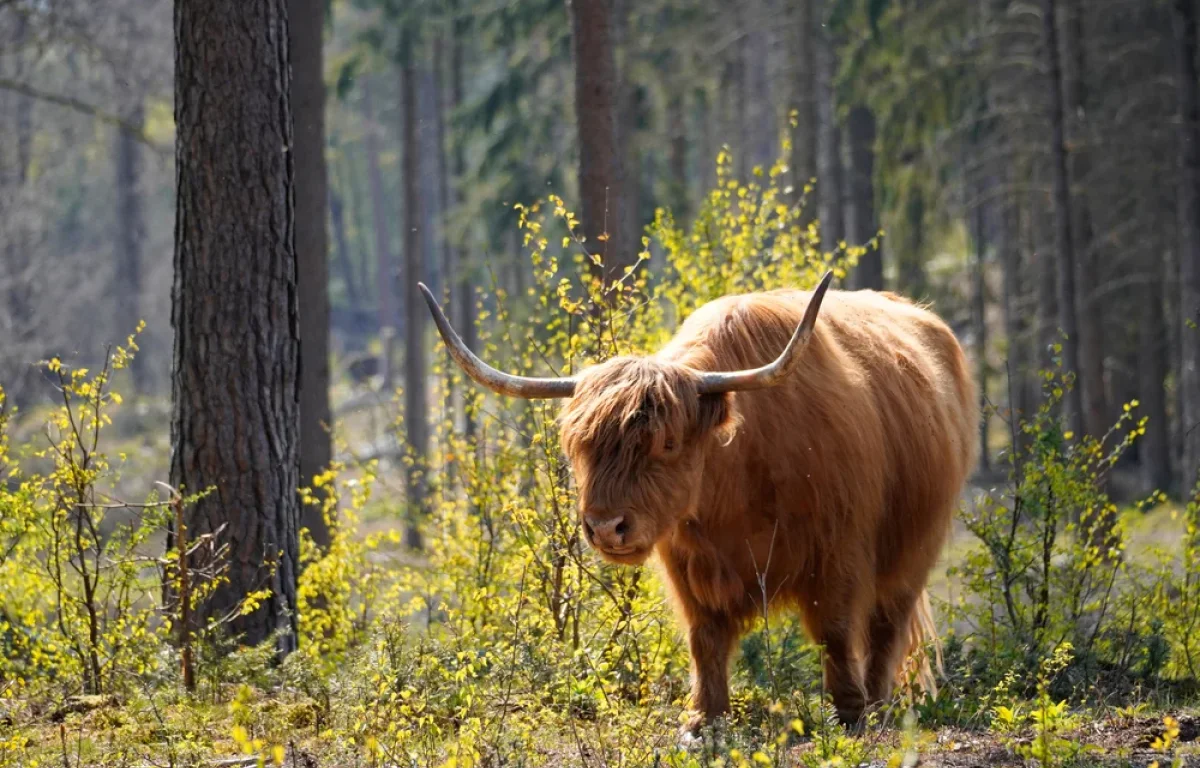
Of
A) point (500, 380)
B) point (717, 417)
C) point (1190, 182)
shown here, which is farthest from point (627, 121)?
point (717, 417)

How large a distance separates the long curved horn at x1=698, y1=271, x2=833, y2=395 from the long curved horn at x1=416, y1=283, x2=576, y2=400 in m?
0.64

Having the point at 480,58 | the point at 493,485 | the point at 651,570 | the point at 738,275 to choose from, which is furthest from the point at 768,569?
the point at 480,58

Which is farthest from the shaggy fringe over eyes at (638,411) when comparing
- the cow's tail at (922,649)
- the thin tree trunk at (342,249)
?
the thin tree trunk at (342,249)

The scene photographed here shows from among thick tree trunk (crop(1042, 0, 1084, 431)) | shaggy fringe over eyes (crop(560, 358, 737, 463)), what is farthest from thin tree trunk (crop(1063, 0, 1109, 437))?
shaggy fringe over eyes (crop(560, 358, 737, 463))

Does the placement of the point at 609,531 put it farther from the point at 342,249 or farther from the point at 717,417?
the point at 342,249

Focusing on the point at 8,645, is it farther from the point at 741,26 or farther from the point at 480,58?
the point at 480,58

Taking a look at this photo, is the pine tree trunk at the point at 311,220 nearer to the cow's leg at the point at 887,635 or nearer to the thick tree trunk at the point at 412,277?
the cow's leg at the point at 887,635

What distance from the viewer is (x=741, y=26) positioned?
87.9ft

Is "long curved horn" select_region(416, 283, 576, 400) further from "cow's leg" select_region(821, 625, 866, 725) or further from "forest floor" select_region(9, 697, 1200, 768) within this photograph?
"cow's leg" select_region(821, 625, 866, 725)

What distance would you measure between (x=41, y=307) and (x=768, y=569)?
29.7m

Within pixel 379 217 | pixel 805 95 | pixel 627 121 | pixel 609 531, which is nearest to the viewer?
pixel 609 531

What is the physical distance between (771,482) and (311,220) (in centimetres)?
723

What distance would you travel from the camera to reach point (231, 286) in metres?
7.39

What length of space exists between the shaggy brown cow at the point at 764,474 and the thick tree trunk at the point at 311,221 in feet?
19.6
